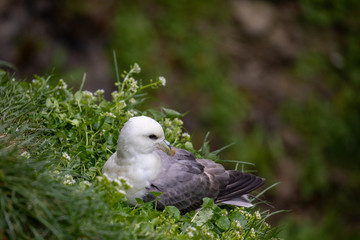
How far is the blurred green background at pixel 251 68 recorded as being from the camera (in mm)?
7262

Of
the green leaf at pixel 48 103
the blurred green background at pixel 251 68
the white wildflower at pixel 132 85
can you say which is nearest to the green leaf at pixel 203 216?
the white wildflower at pixel 132 85

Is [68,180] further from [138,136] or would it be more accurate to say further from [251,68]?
[251,68]

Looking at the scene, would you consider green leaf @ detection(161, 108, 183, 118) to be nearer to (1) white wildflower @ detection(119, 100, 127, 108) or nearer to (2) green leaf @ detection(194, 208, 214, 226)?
(1) white wildflower @ detection(119, 100, 127, 108)

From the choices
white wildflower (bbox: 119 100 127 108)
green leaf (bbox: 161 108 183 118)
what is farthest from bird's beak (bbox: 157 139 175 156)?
green leaf (bbox: 161 108 183 118)

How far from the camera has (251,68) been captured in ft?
28.0

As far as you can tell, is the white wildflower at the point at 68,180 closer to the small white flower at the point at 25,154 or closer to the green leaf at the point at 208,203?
the small white flower at the point at 25,154

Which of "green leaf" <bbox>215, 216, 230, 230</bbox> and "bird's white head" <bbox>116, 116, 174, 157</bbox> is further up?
"bird's white head" <bbox>116, 116, 174, 157</bbox>

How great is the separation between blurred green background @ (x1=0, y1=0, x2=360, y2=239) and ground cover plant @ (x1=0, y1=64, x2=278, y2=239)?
3.05 m

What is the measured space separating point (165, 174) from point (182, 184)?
0.46 ft

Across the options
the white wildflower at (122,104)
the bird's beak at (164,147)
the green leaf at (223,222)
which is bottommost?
the green leaf at (223,222)

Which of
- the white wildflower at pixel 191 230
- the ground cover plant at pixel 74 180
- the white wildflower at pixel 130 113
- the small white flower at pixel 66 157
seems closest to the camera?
the ground cover plant at pixel 74 180

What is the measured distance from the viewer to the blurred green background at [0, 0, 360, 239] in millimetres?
7262

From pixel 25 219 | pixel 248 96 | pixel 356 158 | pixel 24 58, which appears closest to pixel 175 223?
pixel 25 219

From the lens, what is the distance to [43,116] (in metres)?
3.71
